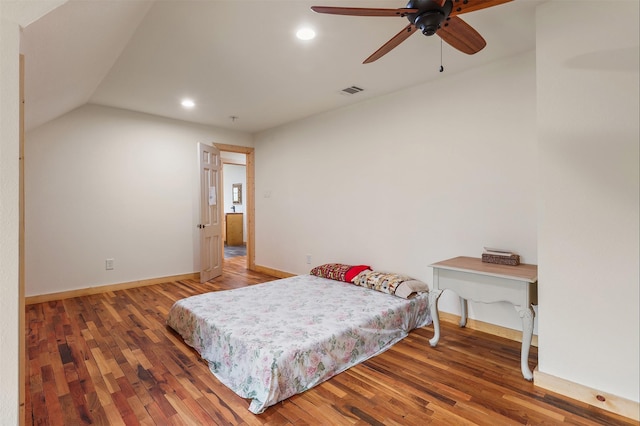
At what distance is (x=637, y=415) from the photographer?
1631 millimetres

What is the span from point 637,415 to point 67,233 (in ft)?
17.8

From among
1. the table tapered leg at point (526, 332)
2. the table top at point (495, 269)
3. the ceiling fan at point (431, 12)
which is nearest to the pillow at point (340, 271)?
the table top at point (495, 269)

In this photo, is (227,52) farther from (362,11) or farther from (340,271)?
(340,271)

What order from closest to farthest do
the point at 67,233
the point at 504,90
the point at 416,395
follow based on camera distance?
1. the point at 416,395
2. the point at 504,90
3. the point at 67,233

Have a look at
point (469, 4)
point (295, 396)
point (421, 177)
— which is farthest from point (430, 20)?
point (295, 396)

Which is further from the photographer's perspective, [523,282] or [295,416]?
[523,282]

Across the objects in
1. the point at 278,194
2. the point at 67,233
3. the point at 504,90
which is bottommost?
the point at 67,233

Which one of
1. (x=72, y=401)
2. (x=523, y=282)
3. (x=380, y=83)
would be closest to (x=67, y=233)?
(x=72, y=401)

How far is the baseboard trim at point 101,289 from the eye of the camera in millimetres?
3662

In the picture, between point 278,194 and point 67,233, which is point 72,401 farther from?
point 278,194

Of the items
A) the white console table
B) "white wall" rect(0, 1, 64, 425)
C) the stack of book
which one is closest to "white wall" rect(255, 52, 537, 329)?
the stack of book

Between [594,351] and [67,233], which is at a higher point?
[67,233]

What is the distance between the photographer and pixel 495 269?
227 centimetres

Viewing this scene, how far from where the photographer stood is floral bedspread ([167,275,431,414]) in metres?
1.88
